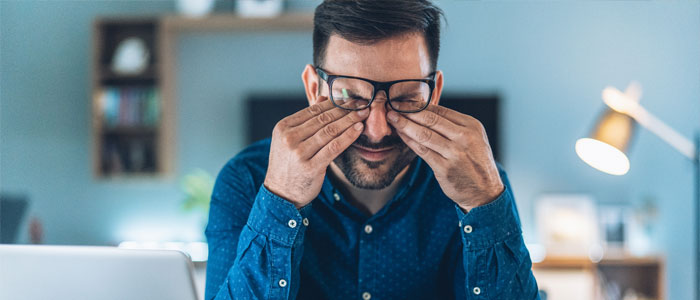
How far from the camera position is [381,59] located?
1.18 metres

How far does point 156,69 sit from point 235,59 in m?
0.51

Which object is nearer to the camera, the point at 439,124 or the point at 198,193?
the point at 439,124

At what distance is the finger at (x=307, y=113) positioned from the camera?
1.10 metres

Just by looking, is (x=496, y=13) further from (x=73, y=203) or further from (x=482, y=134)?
(x=73, y=203)

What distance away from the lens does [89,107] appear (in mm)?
3988

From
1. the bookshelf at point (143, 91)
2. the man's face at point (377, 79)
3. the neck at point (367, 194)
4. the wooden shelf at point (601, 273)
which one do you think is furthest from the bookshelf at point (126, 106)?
the man's face at point (377, 79)

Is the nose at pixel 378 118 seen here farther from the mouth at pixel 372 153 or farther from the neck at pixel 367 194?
the neck at pixel 367 194

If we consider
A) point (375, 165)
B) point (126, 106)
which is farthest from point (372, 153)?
point (126, 106)

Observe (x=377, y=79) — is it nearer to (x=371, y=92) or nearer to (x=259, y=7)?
(x=371, y=92)

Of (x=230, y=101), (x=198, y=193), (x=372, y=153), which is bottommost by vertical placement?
(x=198, y=193)

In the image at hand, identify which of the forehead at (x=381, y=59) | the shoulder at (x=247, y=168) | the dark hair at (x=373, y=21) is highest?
the dark hair at (x=373, y=21)

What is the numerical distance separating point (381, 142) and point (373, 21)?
255mm

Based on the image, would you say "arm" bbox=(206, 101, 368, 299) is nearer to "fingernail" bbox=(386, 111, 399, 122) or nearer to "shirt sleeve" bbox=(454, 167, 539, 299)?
"fingernail" bbox=(386, 111, 399, 122)

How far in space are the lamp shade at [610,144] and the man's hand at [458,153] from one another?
0.82m
